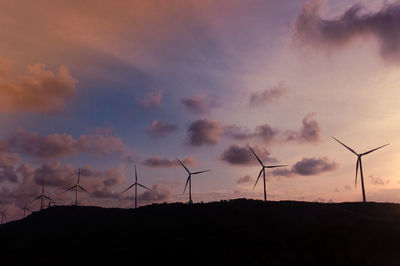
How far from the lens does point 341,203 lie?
121062mm

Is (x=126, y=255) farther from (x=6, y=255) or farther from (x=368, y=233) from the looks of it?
(x=368, y=233)

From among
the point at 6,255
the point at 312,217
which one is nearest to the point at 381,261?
the point at 312,217

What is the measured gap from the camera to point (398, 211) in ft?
337

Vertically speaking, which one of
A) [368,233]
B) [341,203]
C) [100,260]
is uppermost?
[341,203]

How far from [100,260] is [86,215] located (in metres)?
79.4

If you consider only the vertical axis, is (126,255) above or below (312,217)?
below

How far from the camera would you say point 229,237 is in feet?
303

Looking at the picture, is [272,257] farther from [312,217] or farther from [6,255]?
[6,255]

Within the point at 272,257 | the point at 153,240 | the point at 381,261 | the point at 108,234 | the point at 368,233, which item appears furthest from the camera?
the point at 108,234

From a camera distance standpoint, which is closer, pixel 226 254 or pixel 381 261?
pixel 381 261

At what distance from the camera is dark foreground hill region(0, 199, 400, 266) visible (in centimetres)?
7612

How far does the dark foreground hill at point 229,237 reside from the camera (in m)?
76.1

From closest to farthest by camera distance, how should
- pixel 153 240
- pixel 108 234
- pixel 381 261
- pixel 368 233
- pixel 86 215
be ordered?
pixel 381 261 < pixel 368 233 < pixel 153 240 < pixel 108 234 < pixel 86 215

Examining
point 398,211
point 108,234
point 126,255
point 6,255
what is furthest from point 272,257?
point 6,255
